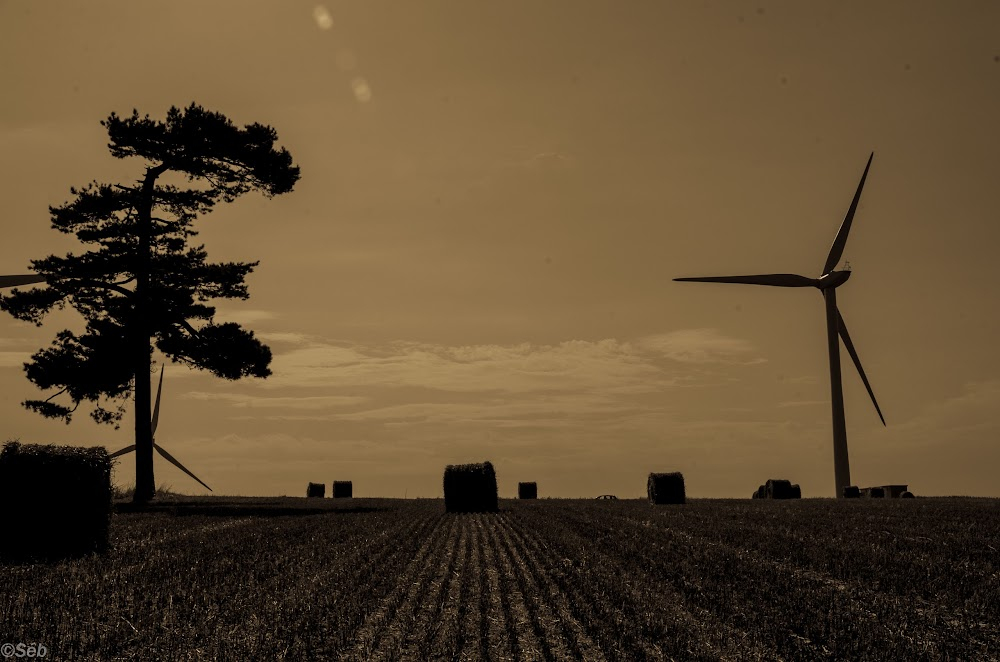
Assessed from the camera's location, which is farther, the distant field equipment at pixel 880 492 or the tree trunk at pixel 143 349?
the distant field equipment at pixel 880 492

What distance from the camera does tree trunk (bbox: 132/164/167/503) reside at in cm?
4002

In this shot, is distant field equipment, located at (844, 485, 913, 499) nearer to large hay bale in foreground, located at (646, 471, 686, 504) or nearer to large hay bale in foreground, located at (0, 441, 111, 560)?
large hay bale in foreground, located at (646, 471, 686, 504)

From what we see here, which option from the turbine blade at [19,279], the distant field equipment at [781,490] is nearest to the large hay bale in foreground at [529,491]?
the distant field equipment at [781,490]

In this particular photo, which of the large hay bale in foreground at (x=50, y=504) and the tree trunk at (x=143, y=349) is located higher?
the tree trunk at (x=143, y=349)

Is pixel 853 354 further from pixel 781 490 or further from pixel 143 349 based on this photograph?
pixel 143 349

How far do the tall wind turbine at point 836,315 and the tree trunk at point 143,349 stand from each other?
81.1ft

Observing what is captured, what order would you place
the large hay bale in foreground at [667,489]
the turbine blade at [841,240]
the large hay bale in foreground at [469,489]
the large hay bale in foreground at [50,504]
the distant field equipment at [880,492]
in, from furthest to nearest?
the turbine blade at [841,240] < the distant field equipment at [880,492] < the large hay bale in foreground at [667,489] < the large hay bale in foreground at [469,489] < the large hay bale in foreground at [50,504]

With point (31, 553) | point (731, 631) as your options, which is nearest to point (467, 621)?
point (731, 631)

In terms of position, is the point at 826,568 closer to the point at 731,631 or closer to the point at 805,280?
the point at 731,631

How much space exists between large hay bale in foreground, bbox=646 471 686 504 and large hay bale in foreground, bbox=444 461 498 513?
6811mm

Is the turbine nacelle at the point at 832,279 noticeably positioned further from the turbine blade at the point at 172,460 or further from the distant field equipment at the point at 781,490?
the turbine blade at the point at 172,460

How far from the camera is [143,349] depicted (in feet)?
131

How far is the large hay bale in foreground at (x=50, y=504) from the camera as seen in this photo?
19.4 metres

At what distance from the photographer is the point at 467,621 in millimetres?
11664
